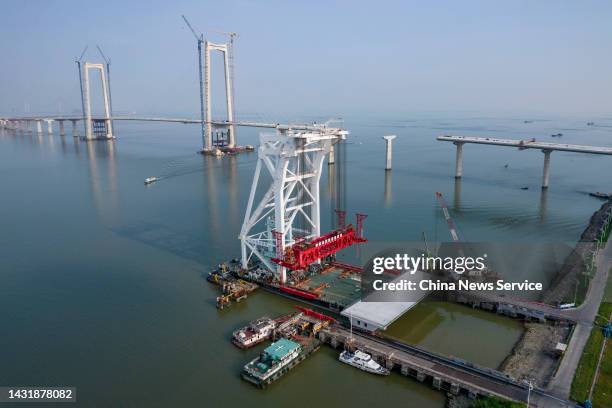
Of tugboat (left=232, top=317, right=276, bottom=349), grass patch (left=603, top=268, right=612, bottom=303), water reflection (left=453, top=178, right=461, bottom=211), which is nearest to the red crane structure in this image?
tugboat (left=232, top=317, right=276, bottom=349)


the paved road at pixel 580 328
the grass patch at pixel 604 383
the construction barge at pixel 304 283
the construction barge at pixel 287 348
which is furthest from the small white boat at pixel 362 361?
the grass patch at pixel 604 383

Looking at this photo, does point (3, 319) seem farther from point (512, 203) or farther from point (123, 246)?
point (512, 203)

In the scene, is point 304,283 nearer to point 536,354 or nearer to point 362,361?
point 362,361

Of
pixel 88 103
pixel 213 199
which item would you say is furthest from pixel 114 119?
pixel 213 199

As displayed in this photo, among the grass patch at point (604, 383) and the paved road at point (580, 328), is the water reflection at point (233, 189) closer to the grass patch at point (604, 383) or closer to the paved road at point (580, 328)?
the paved road at point (580, 328)

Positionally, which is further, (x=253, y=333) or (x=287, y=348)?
(x=253, y=333)

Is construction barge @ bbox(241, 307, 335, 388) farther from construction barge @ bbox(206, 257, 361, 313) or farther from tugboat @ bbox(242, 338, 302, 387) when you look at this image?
construction barge @ bbox(206, 257, 361, 313)
